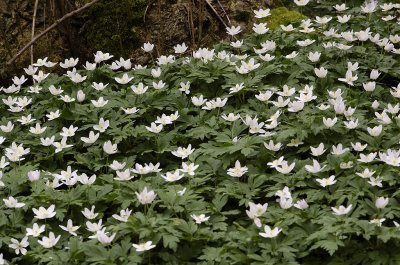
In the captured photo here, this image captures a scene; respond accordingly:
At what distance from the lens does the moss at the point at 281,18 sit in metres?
7.04

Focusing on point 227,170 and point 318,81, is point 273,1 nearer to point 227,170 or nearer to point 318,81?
point 318,81

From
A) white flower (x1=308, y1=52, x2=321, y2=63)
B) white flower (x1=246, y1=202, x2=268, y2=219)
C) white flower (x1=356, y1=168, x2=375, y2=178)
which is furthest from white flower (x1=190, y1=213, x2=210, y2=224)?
white flower (x1=308, y1=52, x2=321, y2=63)

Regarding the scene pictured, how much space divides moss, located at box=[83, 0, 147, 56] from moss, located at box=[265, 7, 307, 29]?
1.35 meters

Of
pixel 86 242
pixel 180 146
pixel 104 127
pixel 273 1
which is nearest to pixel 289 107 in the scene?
pixel 180 146

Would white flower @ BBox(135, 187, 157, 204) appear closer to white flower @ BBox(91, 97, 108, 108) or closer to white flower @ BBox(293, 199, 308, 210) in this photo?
white flower @ BBox(293, 199, 308, 210)

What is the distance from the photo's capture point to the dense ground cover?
3.80 meters

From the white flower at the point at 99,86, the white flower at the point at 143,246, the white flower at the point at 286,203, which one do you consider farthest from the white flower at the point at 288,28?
the white flower at the point at 143,246

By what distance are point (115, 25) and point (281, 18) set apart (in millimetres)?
1736

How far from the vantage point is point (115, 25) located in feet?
23.5

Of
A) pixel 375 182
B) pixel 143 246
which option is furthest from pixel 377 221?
pixel 143 246

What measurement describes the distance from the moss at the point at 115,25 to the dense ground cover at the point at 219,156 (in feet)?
3.48

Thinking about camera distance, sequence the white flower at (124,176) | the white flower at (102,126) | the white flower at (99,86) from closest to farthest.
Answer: the white flower at (124,176) < the white flower at (102,126) < the white flower at (99,86)

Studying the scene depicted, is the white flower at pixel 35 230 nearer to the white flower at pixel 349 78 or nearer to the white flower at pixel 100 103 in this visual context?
the white flower at pixel 100 103

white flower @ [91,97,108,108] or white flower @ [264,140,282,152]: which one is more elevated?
white flower @ [91,97,108,108]
